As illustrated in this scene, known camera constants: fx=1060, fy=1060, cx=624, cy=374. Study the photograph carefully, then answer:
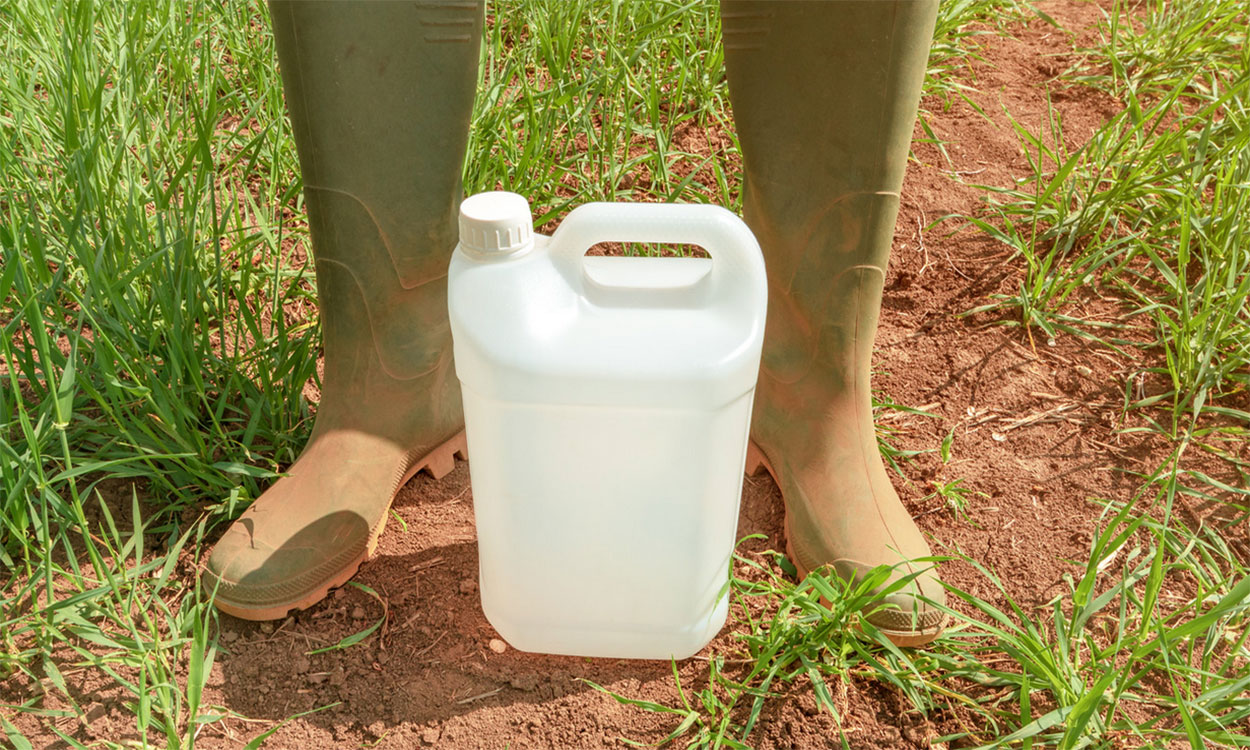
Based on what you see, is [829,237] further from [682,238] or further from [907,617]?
[907,617]

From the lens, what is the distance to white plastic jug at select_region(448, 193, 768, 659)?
3.76 feet

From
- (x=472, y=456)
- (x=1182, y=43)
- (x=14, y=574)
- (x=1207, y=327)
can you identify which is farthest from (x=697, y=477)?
(x=1182, y=43)

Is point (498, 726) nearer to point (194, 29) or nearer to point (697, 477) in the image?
point (697, 477)

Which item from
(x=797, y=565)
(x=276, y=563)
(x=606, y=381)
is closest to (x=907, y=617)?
(x=797, y=565)

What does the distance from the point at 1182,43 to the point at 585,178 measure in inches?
60.0

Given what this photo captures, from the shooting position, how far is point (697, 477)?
1.23 meters

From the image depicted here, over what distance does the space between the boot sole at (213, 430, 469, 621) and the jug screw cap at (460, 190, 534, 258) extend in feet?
1.84

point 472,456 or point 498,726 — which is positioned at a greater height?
point 472,456

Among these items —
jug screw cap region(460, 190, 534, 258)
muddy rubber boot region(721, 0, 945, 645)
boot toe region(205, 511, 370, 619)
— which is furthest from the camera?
boot toe region(205, 511, 370, 619)

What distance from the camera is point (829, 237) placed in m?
1.44

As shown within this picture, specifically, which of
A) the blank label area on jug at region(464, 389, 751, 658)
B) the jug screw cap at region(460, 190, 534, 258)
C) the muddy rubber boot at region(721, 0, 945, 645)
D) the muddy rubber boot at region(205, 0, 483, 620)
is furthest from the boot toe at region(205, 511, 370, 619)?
the muddy rubber boot at region(721, 0, 945, 645)

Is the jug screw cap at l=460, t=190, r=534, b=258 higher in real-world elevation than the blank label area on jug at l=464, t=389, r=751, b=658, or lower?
higher

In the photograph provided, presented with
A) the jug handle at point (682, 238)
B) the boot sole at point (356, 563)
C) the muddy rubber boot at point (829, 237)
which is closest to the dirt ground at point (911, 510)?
the boot sole at point (356, 563)

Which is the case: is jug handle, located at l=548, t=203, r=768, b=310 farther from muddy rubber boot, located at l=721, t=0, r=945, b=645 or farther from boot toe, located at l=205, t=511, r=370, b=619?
boot toe, located at l=205, t=511, r=370, b=619
